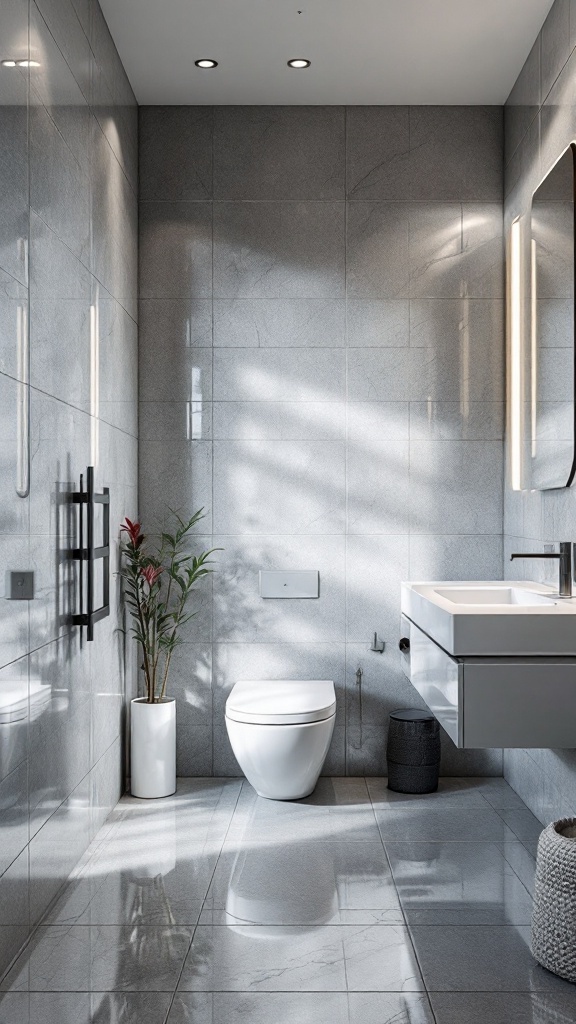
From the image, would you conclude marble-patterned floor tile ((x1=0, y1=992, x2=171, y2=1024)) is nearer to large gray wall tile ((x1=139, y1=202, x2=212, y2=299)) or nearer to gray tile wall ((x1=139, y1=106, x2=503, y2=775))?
gray tile wall ((x1=139, y1=106, x2=503, y2=775))

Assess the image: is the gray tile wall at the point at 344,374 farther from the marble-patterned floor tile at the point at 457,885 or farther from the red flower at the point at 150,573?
the marble-patterned floor tile at the point at 457,885

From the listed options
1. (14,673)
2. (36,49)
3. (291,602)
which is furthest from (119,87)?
(14,673)

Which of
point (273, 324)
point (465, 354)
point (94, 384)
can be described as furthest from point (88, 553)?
point (465, 354)

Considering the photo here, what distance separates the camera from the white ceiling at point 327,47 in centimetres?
311

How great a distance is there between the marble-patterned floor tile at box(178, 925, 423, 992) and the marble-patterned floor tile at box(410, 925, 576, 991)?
0.04 meters

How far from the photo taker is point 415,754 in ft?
11.6

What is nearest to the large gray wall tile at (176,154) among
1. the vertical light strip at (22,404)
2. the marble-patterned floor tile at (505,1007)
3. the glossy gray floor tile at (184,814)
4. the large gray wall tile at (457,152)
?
the large gray wall tile at (457,152)

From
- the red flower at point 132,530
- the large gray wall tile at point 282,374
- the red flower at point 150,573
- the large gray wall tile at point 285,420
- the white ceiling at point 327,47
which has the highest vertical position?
the white ceiling at point 327,47

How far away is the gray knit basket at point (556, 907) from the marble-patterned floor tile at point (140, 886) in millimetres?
889

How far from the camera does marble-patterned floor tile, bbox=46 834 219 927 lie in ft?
8.07

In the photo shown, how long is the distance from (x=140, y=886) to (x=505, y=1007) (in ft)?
3.68

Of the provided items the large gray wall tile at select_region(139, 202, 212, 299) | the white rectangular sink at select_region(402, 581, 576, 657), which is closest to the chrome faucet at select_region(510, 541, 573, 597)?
the white rectangular sink at select_region(402, 581, 576, 657)

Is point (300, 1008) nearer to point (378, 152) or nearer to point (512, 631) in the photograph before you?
point (512, 631)

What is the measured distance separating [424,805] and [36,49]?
109 inches
